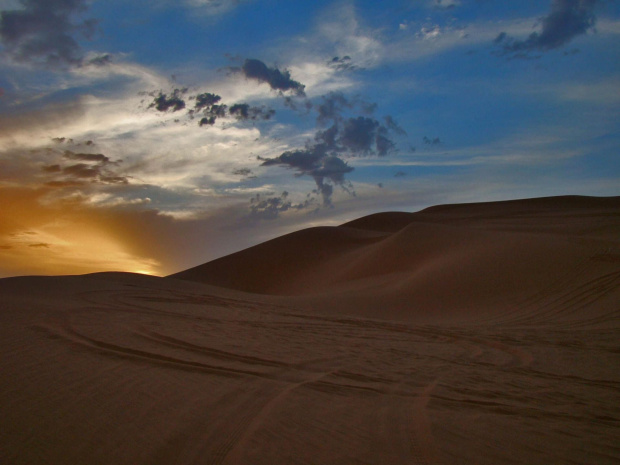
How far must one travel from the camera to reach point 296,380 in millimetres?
4898

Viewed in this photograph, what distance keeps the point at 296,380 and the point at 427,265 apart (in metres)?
15.1

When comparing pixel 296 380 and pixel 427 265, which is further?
pixel 427 265

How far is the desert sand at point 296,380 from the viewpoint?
3.30 meters

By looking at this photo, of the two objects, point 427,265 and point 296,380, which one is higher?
point 427,265

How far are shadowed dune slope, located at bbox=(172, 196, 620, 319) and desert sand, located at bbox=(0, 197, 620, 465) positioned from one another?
2.87 feet

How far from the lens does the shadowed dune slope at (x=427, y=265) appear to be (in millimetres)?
14375

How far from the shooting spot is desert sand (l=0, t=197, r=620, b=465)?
330 centimetres

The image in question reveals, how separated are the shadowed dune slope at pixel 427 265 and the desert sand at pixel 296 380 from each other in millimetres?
874

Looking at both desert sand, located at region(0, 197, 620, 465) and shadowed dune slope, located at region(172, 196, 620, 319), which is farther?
shadowed dune slope, located at region(172, 196, 620, 319)

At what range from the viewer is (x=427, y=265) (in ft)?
62.3

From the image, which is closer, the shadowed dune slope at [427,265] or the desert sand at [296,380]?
the desert sand at [296,380]

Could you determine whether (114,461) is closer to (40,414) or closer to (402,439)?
(40,414)

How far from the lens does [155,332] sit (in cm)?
694

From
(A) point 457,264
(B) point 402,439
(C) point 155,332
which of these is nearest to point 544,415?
(B) point 402,439
